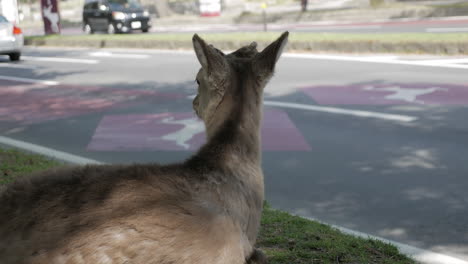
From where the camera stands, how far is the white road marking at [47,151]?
769cm

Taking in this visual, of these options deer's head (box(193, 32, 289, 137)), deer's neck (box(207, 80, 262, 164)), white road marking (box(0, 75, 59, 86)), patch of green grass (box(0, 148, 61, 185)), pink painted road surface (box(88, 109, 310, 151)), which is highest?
deer's head (box(193, 32, 289, 137))

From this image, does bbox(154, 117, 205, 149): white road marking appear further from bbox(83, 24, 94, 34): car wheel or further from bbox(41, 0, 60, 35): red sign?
bbox(83, 24, 94, 34): car wheel

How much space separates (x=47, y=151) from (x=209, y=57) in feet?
19.8

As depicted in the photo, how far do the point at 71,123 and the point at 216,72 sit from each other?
8.09 meters

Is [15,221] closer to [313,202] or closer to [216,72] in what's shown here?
[216,72]

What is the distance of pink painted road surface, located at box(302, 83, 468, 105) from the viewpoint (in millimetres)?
11118

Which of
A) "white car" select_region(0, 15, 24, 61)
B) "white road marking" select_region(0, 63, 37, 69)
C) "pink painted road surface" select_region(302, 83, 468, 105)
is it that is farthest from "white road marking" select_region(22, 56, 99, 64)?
"pink painted road surface" select_region(302, 83, 468, 105)

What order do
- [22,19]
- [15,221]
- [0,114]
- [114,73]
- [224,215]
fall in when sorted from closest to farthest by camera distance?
[15,221]
[224,215]
[0,114]
[114,73]
[22,19]

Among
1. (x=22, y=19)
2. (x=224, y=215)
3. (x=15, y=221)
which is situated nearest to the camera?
(x=15, y=221)

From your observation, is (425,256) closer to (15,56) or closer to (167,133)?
(167,133)

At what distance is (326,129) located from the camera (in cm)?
948

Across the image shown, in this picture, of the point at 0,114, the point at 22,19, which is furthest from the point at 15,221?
the point at 22,19

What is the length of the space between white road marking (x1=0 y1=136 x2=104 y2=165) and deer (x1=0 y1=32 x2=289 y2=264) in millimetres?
4757

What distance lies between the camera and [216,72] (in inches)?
115
